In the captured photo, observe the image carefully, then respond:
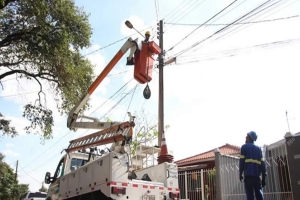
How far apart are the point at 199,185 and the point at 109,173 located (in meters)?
5.70

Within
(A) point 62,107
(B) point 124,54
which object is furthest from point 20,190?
(B) point 124,54

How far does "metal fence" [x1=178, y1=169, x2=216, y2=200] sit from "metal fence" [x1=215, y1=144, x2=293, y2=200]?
0.68 m

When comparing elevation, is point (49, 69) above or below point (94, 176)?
above

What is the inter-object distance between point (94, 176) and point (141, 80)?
2541 millimetres

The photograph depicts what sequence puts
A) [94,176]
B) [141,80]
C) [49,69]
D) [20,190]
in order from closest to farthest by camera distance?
[94,176] → [141,80] → [49,69] → [20,190]

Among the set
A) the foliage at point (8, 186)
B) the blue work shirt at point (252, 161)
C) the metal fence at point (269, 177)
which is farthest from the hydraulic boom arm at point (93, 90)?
the foliage at point (8, 186)

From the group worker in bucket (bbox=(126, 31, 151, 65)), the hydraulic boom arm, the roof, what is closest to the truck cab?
the hydraulic boom arm

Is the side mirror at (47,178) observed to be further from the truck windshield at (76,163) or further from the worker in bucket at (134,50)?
the worker in bucket at (134,50)

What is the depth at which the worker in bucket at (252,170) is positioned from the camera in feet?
20.2

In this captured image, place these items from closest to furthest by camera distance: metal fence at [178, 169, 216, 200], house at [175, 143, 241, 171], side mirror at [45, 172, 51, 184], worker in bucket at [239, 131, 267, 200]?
1. worker in bucket at [239, 131, 267, 200]
2. side mirror at [45, 172, 51, 184]
3. metal fence at [178, 169, 216, 200]
4. house at [175, 143, 241, 171]

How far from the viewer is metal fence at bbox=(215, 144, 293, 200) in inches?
354

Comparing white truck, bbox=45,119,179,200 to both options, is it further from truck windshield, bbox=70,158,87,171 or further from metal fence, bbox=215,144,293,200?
metal fence, bbox=215,144,293,200

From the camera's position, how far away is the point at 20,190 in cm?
3666

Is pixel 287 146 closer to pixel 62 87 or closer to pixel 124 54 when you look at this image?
pixel 124 54
